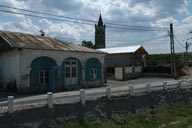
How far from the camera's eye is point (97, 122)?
51.8 ft

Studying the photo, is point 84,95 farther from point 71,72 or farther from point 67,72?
point 71,72

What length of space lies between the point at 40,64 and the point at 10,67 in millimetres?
2453

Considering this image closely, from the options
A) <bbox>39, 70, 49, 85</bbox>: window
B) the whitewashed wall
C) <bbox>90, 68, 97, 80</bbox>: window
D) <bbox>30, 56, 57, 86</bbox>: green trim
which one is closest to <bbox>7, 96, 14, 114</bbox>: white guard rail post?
the whitewashed wall

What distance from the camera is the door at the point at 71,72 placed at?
3024 centimetres

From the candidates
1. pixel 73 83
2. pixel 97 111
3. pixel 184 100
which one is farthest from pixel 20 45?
pixel 184 100

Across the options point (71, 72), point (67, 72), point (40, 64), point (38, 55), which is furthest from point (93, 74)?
point (38, 55)

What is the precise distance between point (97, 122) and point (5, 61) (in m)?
15.0

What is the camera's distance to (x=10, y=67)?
1078 inches

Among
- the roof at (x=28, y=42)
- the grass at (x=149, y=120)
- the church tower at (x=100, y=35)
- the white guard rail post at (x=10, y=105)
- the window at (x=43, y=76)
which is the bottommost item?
the grass at (x=149, y=120)

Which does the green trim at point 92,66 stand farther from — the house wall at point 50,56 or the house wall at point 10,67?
the house wall at point 10,67

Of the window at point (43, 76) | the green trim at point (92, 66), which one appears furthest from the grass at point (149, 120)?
the green trim at point (92, 66)

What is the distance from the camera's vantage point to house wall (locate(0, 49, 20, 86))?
85.7ft

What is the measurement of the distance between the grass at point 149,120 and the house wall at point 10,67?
A: 1138 cm

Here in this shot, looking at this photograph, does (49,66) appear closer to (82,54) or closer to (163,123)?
(82,54)
